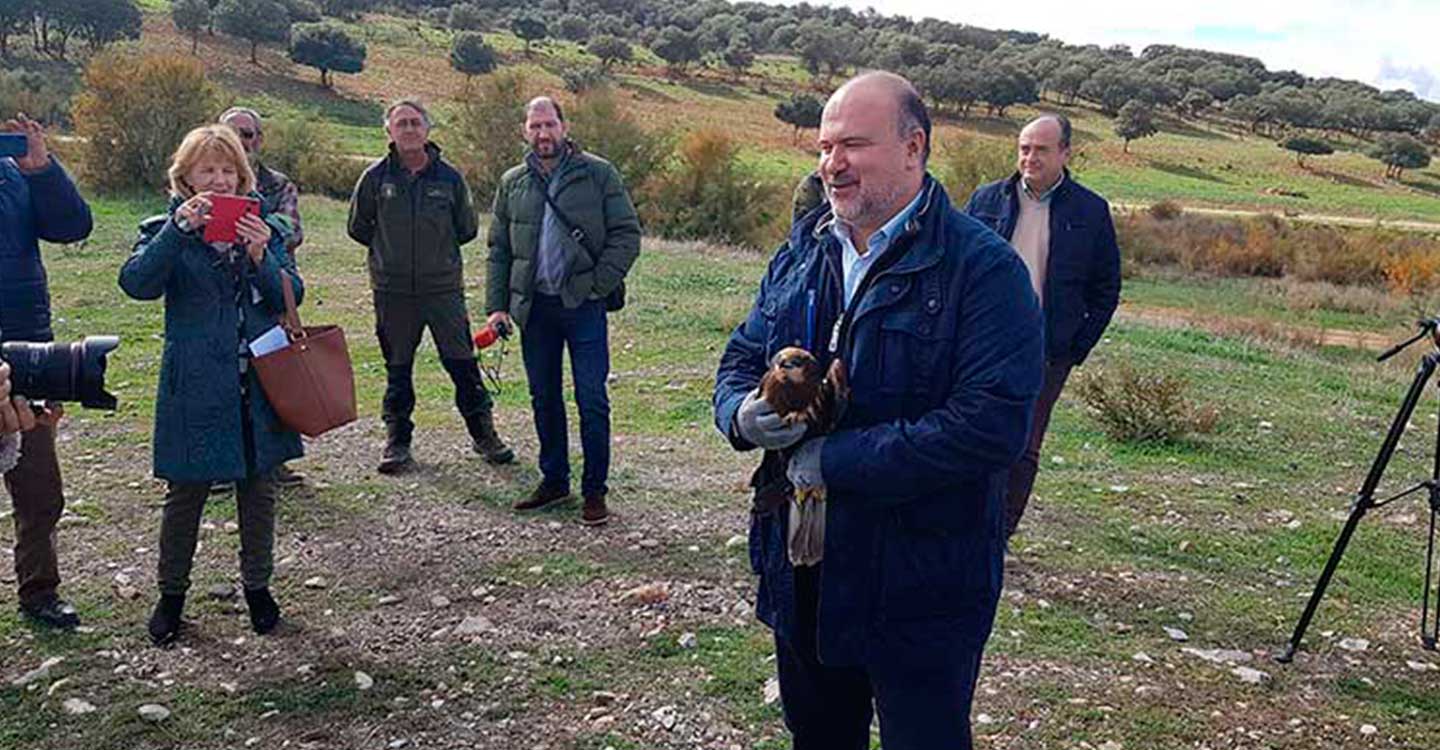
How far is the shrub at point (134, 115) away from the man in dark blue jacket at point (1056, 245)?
24178mm

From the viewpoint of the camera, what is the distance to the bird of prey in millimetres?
2461

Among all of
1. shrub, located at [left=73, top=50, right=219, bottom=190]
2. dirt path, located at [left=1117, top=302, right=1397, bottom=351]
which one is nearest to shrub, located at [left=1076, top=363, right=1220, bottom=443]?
dirt path, located at [left=1117, top=302, right=1397, bottom=351]

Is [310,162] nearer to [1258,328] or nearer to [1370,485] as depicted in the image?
[1258,328]

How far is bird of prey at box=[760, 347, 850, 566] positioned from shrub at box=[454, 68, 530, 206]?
25.9 m

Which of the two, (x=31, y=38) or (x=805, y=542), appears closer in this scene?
(x=805, y=542)

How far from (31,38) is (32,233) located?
174ft

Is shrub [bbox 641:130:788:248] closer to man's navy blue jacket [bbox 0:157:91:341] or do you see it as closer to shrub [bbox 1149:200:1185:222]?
shrub [bbox 1149:200:1185:222]

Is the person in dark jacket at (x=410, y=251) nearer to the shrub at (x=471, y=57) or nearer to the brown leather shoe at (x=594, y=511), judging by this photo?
the brown leather shoe at (x=594, y=511)

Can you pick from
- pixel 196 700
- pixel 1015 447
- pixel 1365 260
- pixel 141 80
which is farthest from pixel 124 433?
pixel 1365 260

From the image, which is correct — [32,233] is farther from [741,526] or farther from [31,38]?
[31,38]

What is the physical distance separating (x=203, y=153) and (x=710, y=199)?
24353 millimetres

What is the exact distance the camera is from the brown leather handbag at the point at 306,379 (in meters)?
4.23

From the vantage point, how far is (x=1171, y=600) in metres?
5.17

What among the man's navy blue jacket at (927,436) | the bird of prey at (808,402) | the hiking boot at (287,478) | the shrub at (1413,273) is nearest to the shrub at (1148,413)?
the hiking boot at (287,478)
